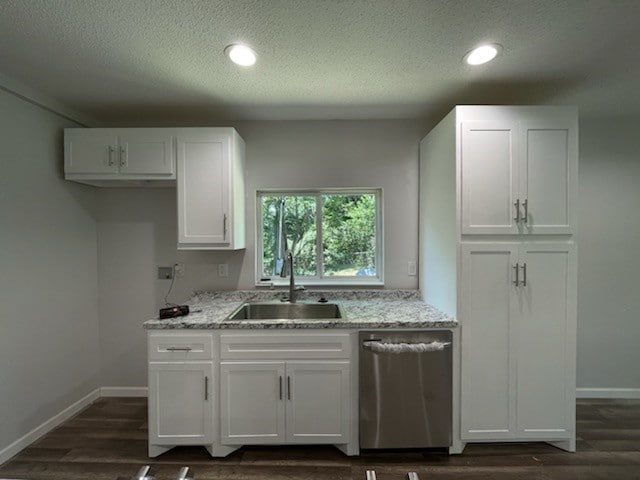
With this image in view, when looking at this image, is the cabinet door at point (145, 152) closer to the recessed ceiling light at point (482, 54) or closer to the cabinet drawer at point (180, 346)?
the cabinet drawer at point (180, 346)

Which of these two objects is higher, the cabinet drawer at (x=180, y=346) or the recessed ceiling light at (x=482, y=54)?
the recessed ceiling light at (x=482, y=54)

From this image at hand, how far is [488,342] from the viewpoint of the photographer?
6.25ft

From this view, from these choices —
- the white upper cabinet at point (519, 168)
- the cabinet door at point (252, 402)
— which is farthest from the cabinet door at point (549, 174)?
the cabinet door at point (252, 402)

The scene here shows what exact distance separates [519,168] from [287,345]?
6.36 feet

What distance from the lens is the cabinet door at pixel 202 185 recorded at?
222cm

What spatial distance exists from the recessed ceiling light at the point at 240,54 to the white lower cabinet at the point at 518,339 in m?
1.79

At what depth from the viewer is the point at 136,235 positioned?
263cm

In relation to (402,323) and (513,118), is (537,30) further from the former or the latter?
(402,323)

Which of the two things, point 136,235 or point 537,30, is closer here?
point 537,30

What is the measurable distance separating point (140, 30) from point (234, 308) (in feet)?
6.02

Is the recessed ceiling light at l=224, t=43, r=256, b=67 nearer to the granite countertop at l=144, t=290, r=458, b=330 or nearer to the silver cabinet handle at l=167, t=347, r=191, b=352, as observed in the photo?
the granite countertop at l=144, t=290, r=458, b=330

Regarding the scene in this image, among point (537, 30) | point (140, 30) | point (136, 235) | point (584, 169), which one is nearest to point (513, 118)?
point (537, 30)

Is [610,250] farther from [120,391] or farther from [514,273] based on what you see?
[120,391]

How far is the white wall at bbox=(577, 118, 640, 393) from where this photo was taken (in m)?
2.52
